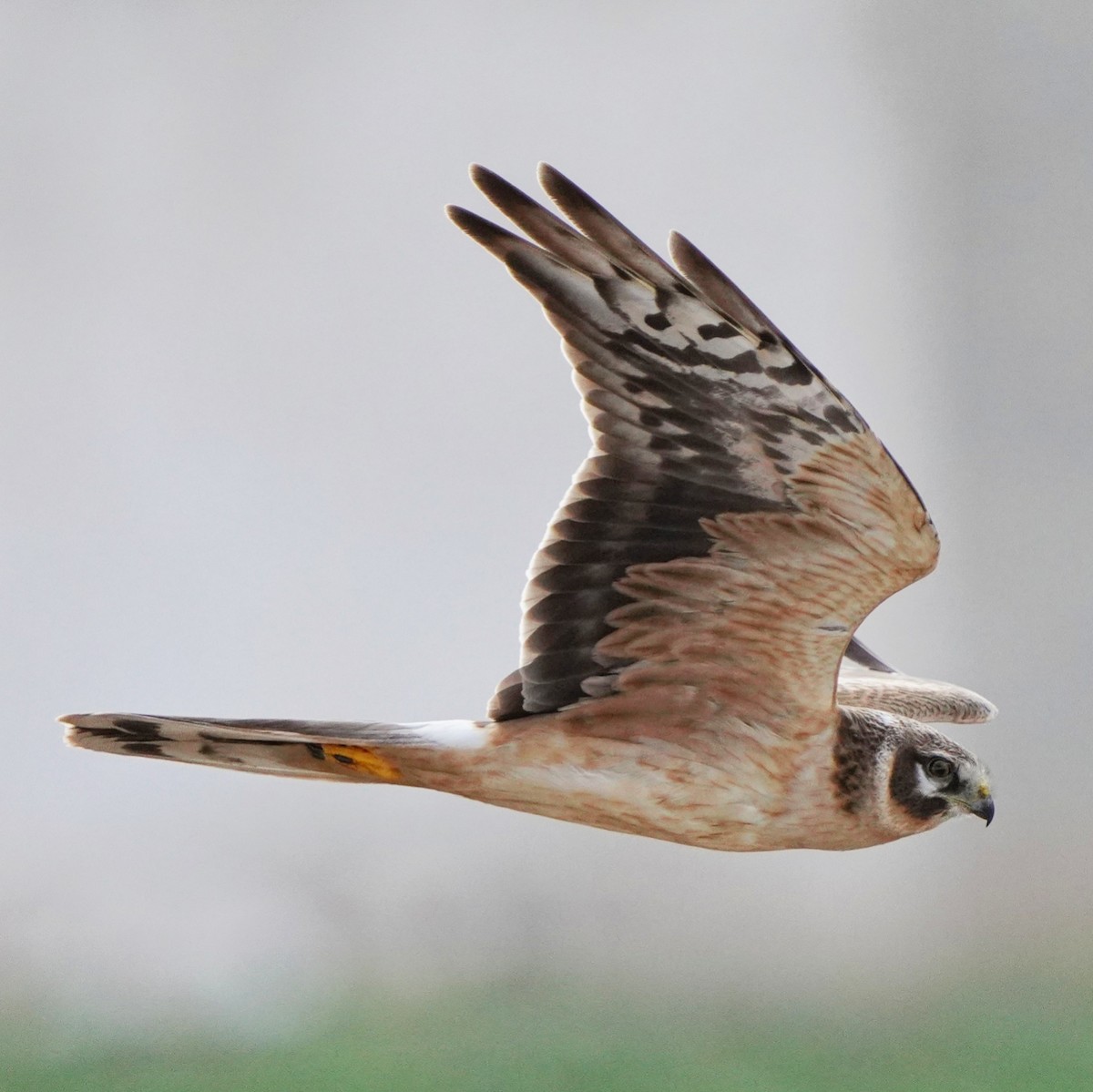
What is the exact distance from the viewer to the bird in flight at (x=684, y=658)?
5.98ft

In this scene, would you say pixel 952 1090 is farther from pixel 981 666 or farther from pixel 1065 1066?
pixel 981 666

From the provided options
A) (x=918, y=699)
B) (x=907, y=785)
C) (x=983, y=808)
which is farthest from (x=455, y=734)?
(x=918, y=699)

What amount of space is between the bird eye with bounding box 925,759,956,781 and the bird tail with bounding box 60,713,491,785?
54 centimetres

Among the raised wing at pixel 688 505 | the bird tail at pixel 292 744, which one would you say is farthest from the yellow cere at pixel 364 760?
the raised wing at pixel 688 505

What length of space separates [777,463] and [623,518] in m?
0.21

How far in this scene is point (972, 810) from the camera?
2082 mm

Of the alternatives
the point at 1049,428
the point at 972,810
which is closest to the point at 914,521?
the point at 972,810

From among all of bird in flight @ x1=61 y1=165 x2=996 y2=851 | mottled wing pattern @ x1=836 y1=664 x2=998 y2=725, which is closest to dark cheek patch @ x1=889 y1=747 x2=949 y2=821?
bird in flight @ x1=61 y1=165 x2=996 y2=851

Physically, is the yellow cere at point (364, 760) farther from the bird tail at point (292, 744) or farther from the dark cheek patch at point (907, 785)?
the dark cheek patch at point (907, 785)

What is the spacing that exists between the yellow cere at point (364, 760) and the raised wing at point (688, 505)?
152 mm

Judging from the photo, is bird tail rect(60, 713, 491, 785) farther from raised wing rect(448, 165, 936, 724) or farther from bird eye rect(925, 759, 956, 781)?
bird eye rect(925, 759, 956, 781)

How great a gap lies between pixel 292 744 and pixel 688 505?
1.83ft

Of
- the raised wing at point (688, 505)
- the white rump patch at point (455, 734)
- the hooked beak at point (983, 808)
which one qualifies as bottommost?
the white rump patch at point (455, 734)

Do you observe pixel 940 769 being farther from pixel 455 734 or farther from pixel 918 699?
pixel 455 734
